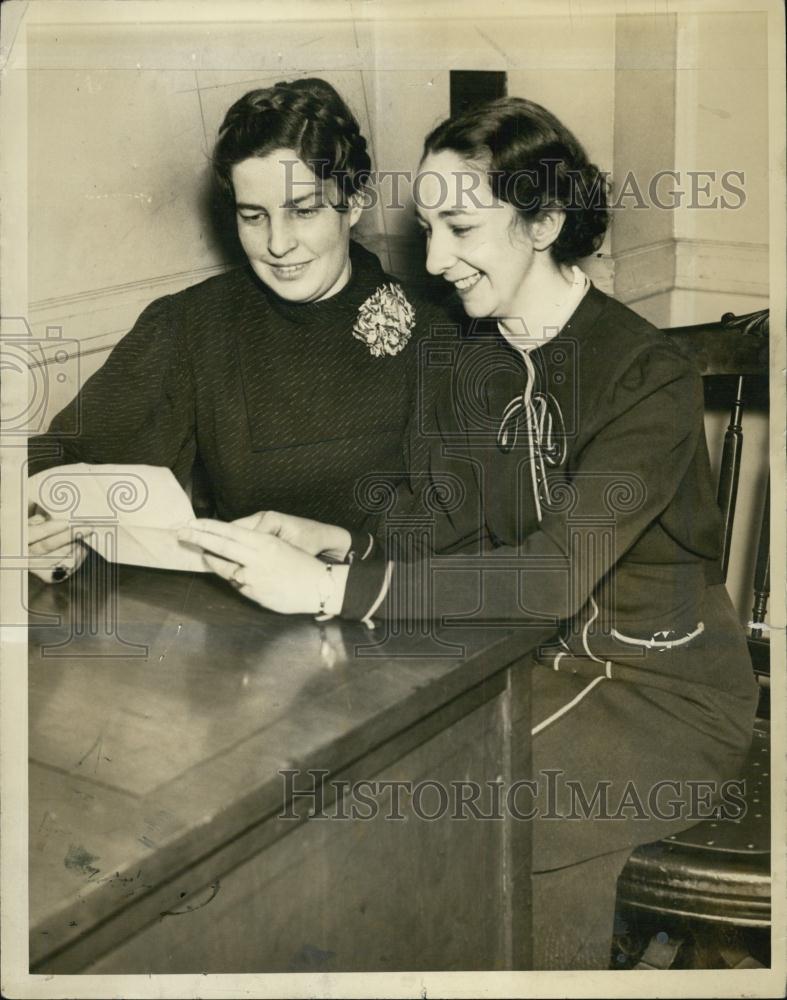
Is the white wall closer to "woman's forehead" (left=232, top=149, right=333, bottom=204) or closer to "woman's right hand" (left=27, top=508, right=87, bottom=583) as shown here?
"woman's forehead" (left=232, top=149, right=333, bottom=204)

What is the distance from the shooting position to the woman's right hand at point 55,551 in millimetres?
1190

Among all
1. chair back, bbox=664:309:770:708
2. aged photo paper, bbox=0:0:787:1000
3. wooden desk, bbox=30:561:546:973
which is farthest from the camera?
chair back, bbox=664:309:770:708

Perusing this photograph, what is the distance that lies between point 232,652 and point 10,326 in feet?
1.63

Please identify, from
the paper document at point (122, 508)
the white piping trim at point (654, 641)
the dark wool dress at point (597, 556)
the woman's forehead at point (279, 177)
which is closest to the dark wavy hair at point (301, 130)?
the woman's forehead at point (279, 177)

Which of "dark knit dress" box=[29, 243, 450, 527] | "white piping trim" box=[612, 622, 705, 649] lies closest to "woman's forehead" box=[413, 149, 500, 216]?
"dark knit dress" box=[29, 243, 450, 527]

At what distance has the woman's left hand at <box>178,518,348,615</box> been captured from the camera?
1098 mm

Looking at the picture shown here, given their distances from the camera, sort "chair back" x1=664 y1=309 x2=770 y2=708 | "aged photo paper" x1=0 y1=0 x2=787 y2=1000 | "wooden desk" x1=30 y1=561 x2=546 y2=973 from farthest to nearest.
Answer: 1. "chair back" x1=664 y1=309 x2=770 y2=708
2. "aged photo paper" x1=0 y1=0 x2=787 y2=1000
3. "wooden desk" x1=30 y1=561 x2=546 y2=973

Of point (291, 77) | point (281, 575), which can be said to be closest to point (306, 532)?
point (281, 575)

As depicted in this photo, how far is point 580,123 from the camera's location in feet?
4.00

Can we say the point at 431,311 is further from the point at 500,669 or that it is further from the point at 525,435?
the point at 500,669

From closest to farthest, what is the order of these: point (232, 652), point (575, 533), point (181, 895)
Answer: point (181, 895) < point (232, 652) < point (575, 533)

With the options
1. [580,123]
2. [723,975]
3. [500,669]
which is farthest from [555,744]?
[580,123]

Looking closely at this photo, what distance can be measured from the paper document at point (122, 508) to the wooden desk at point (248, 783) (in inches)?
1.0

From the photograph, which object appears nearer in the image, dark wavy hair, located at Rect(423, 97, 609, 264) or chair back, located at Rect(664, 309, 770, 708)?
dark wavy hair, located at Rect(423, 97, 609, 264)
